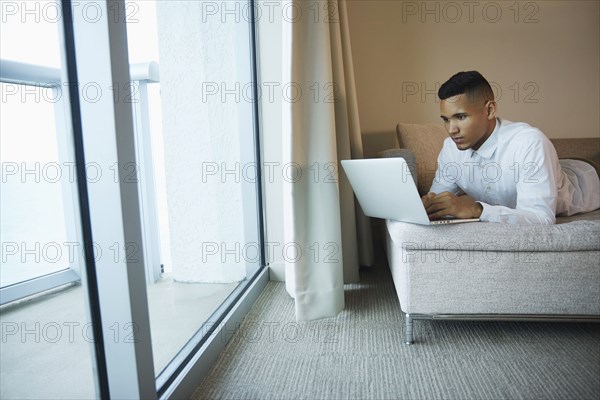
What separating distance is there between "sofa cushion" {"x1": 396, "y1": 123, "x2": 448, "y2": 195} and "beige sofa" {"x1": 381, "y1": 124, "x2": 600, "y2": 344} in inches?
28.5

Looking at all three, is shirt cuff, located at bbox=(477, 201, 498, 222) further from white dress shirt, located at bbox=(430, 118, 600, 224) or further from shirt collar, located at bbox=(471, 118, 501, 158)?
shirt collar, located at bbox=(471, 118, 501, 158)

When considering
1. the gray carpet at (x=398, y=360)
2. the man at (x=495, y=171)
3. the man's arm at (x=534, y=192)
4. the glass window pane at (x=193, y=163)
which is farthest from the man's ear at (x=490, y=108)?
the glass window pane at (x=193, y=163)

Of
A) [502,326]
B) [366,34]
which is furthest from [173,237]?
[366,34]

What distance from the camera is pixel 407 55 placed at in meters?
2.34

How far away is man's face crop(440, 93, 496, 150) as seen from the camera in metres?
1.37

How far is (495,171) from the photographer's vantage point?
143cm

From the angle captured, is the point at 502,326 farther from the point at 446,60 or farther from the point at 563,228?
the point at 446,60

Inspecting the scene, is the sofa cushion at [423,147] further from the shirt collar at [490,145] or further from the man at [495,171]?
the shirt collar at [490,145]

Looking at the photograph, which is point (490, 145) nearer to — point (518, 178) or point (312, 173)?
point (518, 178)

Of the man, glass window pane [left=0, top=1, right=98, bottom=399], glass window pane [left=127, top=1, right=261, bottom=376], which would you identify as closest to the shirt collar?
the man

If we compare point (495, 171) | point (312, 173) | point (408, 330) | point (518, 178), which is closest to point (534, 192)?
point (518, 178)

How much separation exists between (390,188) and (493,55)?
1564 mm

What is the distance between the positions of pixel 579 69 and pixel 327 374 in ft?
7.38

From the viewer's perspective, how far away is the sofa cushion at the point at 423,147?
1911 millimetres
